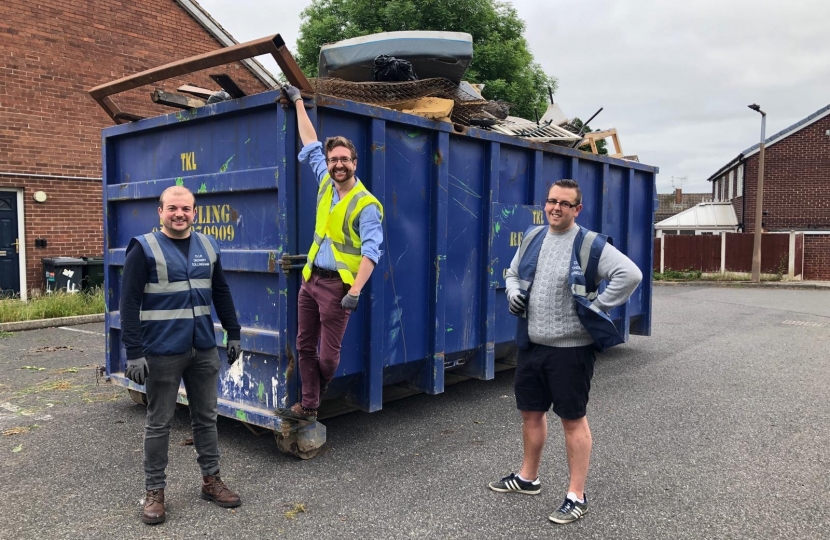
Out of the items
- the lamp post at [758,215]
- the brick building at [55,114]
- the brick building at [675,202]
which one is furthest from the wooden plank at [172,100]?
the brick building at [675,202]

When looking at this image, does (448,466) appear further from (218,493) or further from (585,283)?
(585,283)

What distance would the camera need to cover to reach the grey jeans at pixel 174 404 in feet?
10.9

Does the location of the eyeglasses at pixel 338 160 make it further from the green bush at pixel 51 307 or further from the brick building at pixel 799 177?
the brick building at pixel 799 177

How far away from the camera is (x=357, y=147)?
4.34 meters

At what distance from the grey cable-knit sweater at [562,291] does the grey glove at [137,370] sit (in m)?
1.92

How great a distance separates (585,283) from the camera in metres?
3.37

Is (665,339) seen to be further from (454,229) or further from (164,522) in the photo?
(164,522)

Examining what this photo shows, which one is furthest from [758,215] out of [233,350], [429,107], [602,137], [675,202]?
[675,202]

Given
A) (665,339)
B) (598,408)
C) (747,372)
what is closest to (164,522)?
(598,408)

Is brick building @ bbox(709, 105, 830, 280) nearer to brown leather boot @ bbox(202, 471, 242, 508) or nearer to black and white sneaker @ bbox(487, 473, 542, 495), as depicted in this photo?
black and white sneaker @ bbox(487, 473, 542, 495)

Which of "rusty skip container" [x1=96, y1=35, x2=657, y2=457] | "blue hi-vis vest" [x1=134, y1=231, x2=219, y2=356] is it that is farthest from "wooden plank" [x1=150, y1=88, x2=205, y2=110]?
"blue hi-vis vest" [x1=134, y1=231, x2=219, y2=356]

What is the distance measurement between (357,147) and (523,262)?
146 centimetres

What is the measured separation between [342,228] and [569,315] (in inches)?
55.0

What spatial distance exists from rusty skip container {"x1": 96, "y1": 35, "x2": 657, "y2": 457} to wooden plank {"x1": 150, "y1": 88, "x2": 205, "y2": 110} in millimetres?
130
